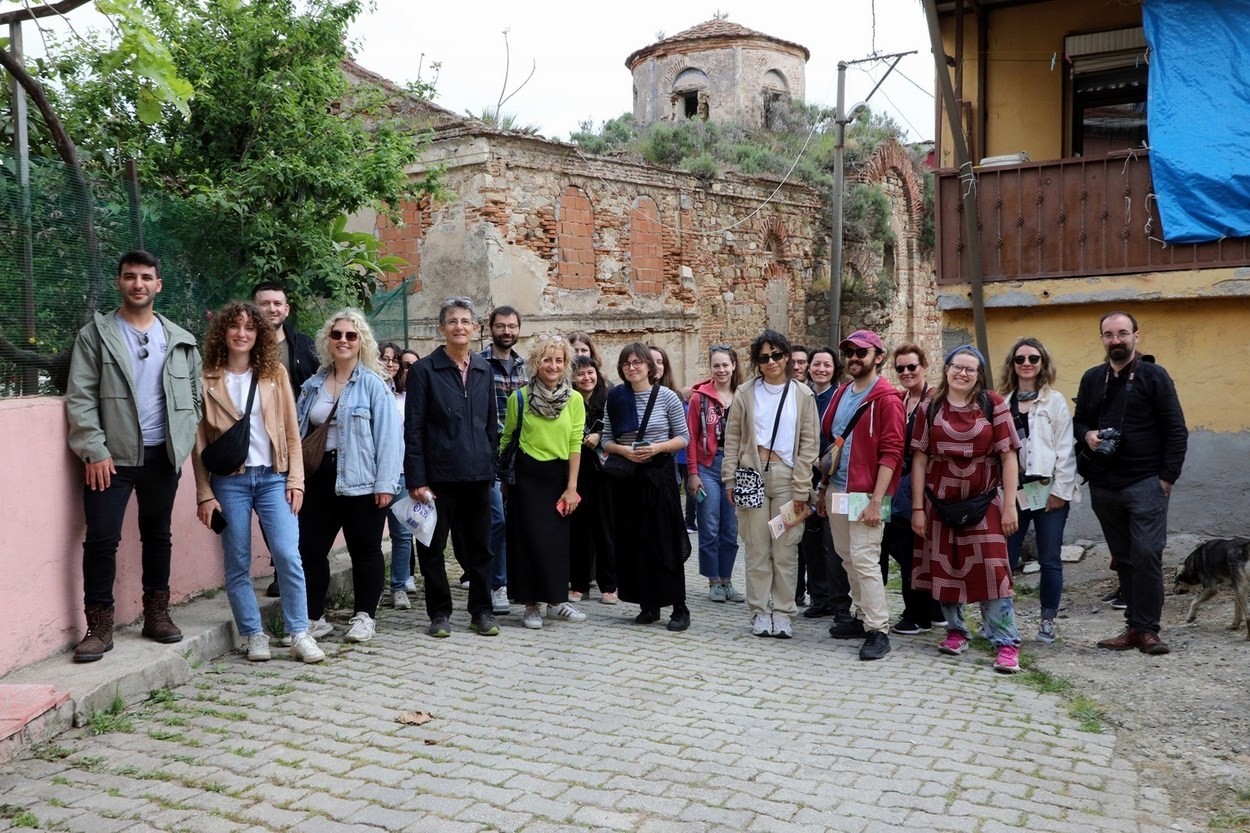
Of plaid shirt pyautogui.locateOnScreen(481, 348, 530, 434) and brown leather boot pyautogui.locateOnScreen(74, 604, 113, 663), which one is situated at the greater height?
plaid shirt pyautogui.locateOnScreen(481, 348, 530, 434)

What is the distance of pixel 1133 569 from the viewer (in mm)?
6984

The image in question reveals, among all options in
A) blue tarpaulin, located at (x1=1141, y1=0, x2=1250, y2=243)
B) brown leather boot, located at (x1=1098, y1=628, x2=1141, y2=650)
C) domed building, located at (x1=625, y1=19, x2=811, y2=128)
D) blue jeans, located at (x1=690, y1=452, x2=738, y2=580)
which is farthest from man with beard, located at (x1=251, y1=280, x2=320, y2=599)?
domed building, located at (x1=625, y1=19, x2=811, y2=128)

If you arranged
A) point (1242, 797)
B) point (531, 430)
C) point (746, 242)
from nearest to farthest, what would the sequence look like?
point (1242, 797) → point (531, 430) → point (746, 242)

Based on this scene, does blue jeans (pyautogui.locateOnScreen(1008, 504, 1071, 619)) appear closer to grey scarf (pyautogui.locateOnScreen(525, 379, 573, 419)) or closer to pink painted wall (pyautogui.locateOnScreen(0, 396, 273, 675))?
grey scarf (pyautogui.locateOnScreen(525, 379, 573, 419))

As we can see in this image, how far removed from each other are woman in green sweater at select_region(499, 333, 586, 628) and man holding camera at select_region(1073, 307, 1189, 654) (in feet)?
10.8

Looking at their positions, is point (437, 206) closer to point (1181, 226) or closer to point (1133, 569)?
point (1181, 226)

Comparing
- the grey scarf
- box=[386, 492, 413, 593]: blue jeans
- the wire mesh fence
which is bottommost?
box=[386, 492, 413, 593]: blue jeans

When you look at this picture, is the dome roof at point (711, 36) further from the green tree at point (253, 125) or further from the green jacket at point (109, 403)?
the green jacket at point (109, 403)

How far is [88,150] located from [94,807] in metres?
6.87

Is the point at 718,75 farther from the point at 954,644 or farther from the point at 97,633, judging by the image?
the point at 97,633

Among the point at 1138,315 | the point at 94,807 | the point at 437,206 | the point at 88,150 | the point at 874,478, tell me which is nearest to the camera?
the point at 94,807

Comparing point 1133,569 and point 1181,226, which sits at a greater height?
point 1181,226

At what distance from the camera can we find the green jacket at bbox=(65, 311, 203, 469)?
223 inches

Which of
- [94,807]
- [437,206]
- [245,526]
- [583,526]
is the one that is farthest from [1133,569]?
[437,206]
